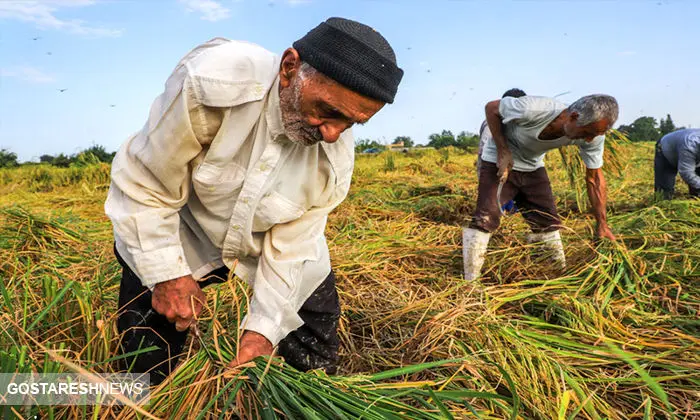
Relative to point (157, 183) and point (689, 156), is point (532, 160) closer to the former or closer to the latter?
point (157, 183)

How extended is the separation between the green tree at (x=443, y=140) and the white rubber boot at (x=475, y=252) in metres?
10.6

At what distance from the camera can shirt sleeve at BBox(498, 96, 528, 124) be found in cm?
304

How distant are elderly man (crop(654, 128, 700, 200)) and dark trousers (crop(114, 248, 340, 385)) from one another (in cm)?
447

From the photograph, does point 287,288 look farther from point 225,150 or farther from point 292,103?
point 292,103

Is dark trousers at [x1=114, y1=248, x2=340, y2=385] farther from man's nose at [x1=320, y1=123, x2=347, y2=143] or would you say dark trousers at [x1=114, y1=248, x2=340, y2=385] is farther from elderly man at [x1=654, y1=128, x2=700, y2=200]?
elderly man at [x1=654, y1=128, x2=700, y2=200]

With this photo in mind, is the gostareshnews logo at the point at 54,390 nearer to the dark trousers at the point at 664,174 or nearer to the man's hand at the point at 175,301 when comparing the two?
the man's hand at the point at 175,301

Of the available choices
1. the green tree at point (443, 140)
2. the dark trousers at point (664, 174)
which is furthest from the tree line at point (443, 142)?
the dark trousers at point (664, 174)

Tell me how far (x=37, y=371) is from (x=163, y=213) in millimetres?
521

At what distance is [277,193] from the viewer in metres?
1.50

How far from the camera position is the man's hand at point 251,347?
4.26ft

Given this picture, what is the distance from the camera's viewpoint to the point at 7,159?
10773mm

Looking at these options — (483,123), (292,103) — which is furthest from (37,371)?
(483,123)

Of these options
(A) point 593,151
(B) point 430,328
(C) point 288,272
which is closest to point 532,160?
(A) point 593,151

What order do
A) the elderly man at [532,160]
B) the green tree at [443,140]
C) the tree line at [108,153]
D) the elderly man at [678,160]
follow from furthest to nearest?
the green tree at [443,140]
the tree line at [108,153]
the elderly man at [678,160]
the elderly man at [532,160]
